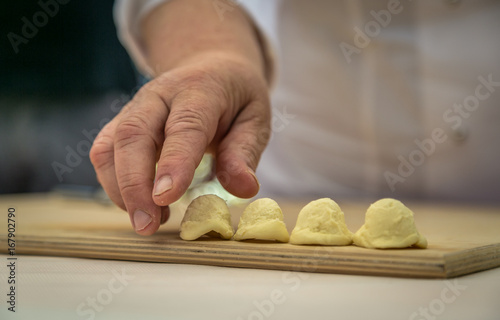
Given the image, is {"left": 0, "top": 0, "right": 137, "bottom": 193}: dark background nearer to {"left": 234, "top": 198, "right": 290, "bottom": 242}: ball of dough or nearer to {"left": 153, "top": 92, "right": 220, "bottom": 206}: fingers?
{"left": 153, "top": 92, "right": 220, "bottom": 206}: fingers

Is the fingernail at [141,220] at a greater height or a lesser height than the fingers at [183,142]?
lesser

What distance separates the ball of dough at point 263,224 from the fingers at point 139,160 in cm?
16

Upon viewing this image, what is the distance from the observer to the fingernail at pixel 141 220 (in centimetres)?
96

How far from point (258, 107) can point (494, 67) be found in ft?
2.43

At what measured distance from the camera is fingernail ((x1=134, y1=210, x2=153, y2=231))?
3.15ft

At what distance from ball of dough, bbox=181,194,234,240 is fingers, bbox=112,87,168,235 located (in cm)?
6

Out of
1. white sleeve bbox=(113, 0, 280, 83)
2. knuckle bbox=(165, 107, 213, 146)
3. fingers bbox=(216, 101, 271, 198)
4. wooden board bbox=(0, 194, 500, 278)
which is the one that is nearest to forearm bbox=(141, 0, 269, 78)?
white sleeve bbox=(113, 0, 280, 83)

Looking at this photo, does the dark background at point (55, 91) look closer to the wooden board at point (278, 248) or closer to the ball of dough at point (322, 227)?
→ the wooden board at point (278, 248)

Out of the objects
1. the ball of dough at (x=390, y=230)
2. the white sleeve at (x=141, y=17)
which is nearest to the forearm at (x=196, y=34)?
the white sleeve at (x=141, y=17)

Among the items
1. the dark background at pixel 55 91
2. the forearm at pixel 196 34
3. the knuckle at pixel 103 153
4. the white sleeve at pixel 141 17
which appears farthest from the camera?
the dark background at pixel 55 91

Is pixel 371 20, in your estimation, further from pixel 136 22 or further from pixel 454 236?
pixel 454 236

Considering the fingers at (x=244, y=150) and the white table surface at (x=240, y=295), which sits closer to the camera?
the white table surface at (x=240, y=295)

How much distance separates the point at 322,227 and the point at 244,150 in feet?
0.88

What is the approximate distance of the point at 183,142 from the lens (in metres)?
0.96
